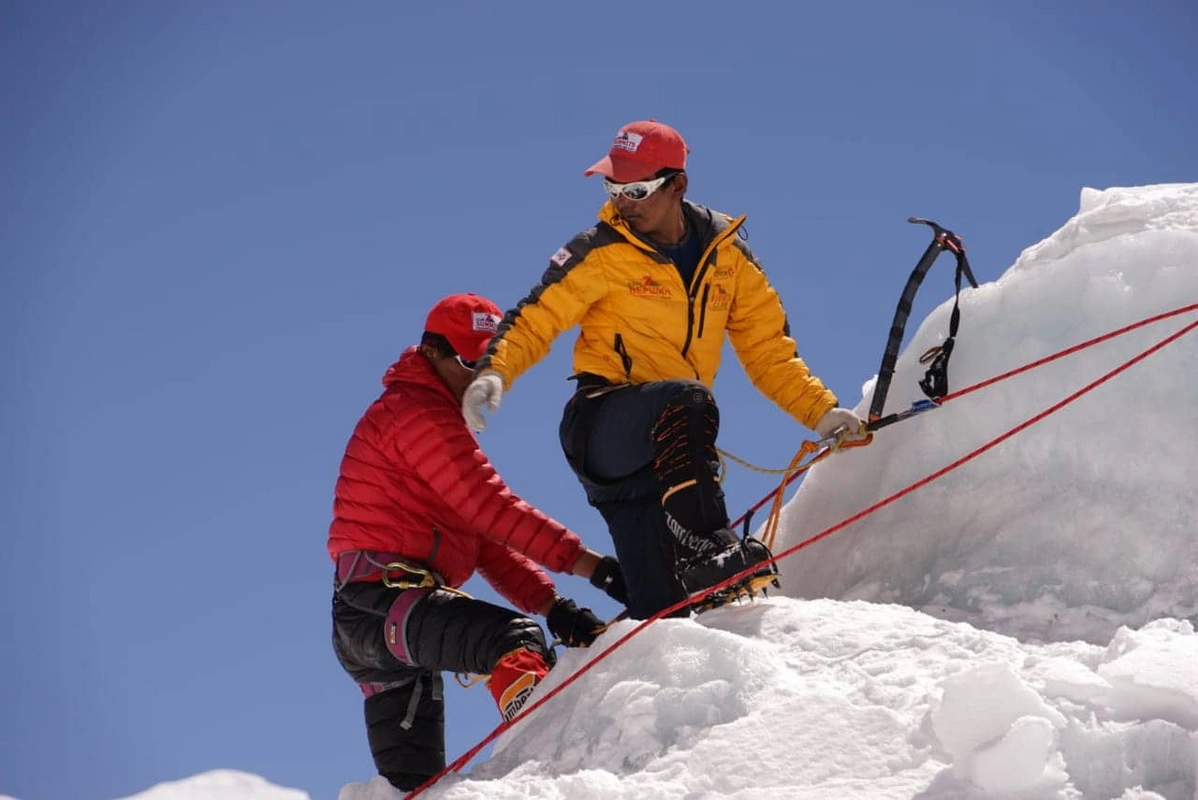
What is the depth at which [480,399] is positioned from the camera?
5168 millimetres

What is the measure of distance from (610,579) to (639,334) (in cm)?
102

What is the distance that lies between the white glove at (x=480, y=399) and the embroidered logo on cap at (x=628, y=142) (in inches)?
45.5

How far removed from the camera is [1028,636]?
5.26 metres

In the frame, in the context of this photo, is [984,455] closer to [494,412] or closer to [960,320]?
[960,320]

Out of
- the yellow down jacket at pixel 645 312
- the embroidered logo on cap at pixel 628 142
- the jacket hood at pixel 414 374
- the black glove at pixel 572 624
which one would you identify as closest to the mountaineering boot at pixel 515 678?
the black glove at pixel 572 624

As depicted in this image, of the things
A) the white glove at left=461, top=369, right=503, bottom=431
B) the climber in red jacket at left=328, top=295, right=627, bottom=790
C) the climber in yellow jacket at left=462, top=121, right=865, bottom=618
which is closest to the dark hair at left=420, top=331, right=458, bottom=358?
the climber in red jacket at left=328, top=295, right=627, bottom=790

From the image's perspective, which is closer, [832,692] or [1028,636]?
[832,692]

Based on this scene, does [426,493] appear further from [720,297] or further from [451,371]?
[720,297]

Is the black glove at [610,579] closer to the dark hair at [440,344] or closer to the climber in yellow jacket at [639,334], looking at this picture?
the climber in yellow jacket at [639,334]

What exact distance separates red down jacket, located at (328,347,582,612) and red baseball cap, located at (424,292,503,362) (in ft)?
0.52

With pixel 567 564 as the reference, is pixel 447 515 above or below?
above

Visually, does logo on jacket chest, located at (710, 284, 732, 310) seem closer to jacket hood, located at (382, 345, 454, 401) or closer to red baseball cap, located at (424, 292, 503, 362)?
red baseball cap, located at (424, 292, 503, 362)

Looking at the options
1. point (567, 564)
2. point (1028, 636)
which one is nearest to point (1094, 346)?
point (1028, 636)

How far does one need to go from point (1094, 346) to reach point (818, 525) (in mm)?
1458
